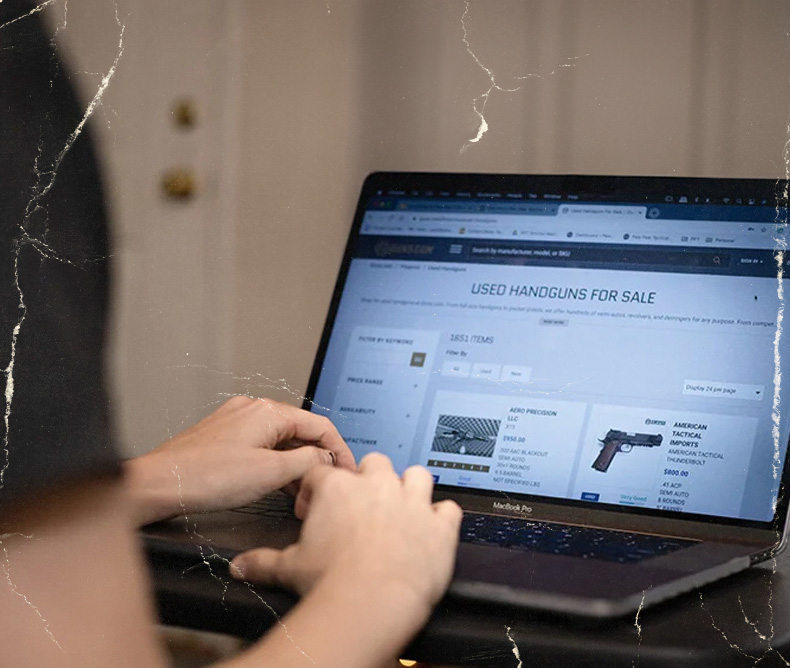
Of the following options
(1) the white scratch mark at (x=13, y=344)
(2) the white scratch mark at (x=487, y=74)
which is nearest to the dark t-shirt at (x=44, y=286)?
(1) the white scratch mark at (x=13, y=344)

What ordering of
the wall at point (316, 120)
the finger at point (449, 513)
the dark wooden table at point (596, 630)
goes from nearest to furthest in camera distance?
the dark wooden table at point (596, 630), the finger at point (449, 513), the wall at point (316, 120)

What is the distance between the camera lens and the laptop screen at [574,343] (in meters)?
0.65

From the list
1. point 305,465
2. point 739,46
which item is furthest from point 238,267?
point 739,46

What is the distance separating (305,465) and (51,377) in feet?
0.62

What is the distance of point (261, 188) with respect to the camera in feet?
2.42

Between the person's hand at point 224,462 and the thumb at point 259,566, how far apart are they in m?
0.06

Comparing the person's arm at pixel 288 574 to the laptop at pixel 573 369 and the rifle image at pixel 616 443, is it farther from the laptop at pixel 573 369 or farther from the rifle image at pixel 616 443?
the rifle image at pixel 616 443

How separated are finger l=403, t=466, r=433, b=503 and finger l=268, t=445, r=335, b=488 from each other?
87 mm

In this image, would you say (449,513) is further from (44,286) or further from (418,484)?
(44,286)

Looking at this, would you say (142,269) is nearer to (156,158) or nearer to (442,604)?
(156,158)

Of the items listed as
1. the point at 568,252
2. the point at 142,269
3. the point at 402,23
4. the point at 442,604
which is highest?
the point at 402,23

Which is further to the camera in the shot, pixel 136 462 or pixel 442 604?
pixel 136 462

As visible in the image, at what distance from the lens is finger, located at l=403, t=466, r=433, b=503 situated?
0.58 meters

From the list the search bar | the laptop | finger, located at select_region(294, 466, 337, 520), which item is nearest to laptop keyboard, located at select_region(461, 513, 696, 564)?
the laptop
